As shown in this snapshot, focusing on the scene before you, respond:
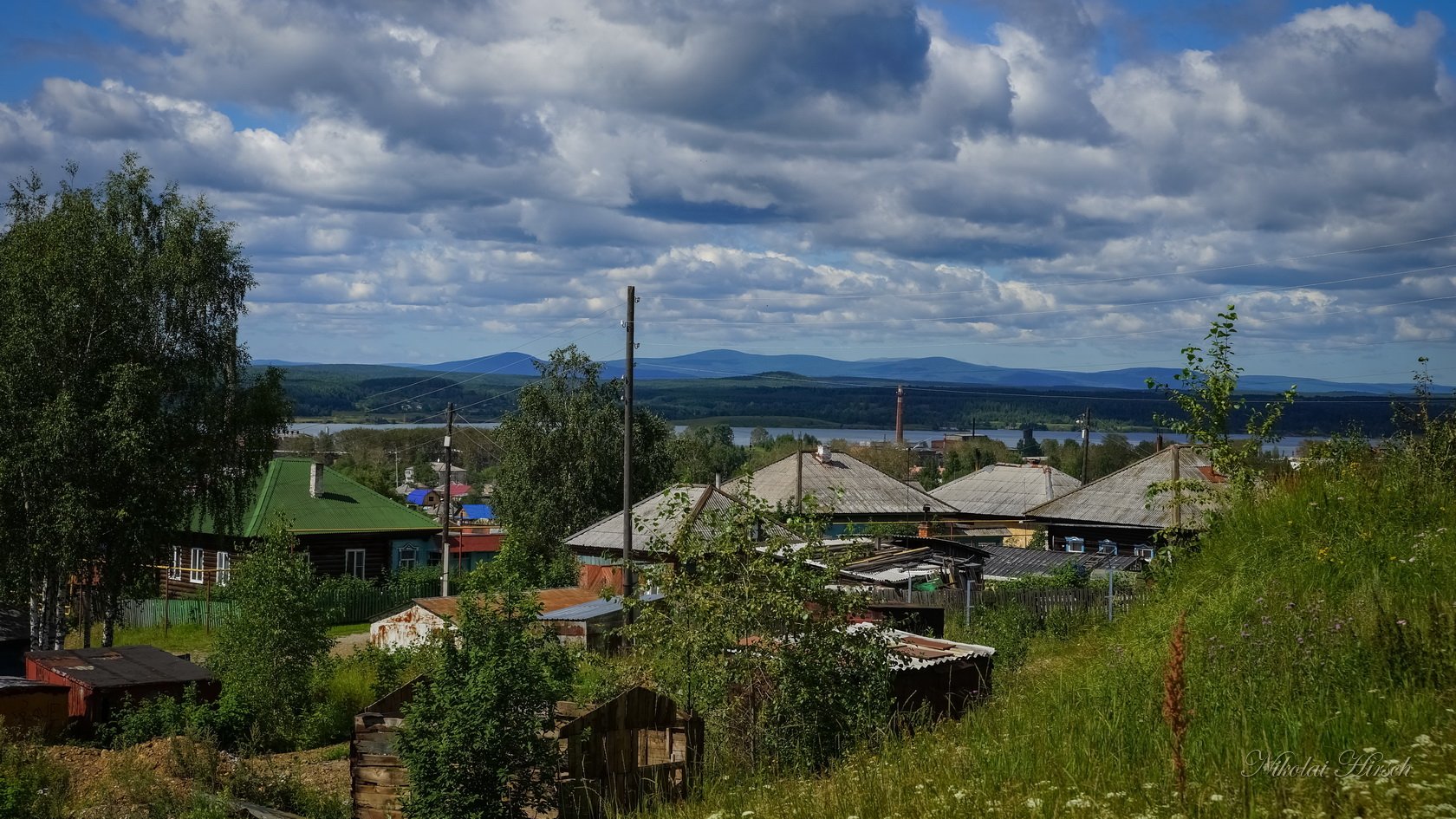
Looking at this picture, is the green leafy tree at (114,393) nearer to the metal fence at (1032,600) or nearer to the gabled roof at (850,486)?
the metal fence at (1032,600)

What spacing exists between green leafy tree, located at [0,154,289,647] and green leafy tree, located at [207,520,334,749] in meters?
5.48

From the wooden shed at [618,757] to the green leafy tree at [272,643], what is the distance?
10018 millimetres

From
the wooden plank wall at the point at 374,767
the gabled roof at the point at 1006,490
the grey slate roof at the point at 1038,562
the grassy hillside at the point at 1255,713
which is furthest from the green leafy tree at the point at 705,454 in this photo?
the grassy hillside at the point at 1255,713

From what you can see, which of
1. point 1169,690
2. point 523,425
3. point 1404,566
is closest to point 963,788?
point 1169,690

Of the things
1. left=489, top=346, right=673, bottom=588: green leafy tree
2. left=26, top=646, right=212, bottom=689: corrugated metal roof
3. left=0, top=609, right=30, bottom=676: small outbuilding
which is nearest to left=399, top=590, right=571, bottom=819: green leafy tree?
left=26, top=646, right=212, bottom=689: corrugated metal roof

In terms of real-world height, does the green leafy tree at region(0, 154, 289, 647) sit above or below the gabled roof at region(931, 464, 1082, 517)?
above

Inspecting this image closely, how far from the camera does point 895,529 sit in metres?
45.2

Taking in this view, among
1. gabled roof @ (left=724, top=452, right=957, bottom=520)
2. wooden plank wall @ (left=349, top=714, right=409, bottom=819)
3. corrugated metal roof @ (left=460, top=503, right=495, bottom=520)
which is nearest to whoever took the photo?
wooden plank wall @ (left=349, top=714, right=409, bottom=819)

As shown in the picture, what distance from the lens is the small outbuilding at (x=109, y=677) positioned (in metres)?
19.3

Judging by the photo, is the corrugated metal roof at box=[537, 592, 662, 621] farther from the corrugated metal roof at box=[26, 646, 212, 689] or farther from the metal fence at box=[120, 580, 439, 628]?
the metal fence at box=[120, 580, 439, 628]

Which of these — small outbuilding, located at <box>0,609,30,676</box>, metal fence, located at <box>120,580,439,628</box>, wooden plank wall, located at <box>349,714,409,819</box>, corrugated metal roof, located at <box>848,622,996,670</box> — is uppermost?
corrugated metal roof, located at <box>848,622,996,670</box>

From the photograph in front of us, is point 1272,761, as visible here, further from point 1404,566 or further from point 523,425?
point 523,425

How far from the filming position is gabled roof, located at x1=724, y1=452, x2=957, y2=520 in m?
48.6

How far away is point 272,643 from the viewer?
20531mm
